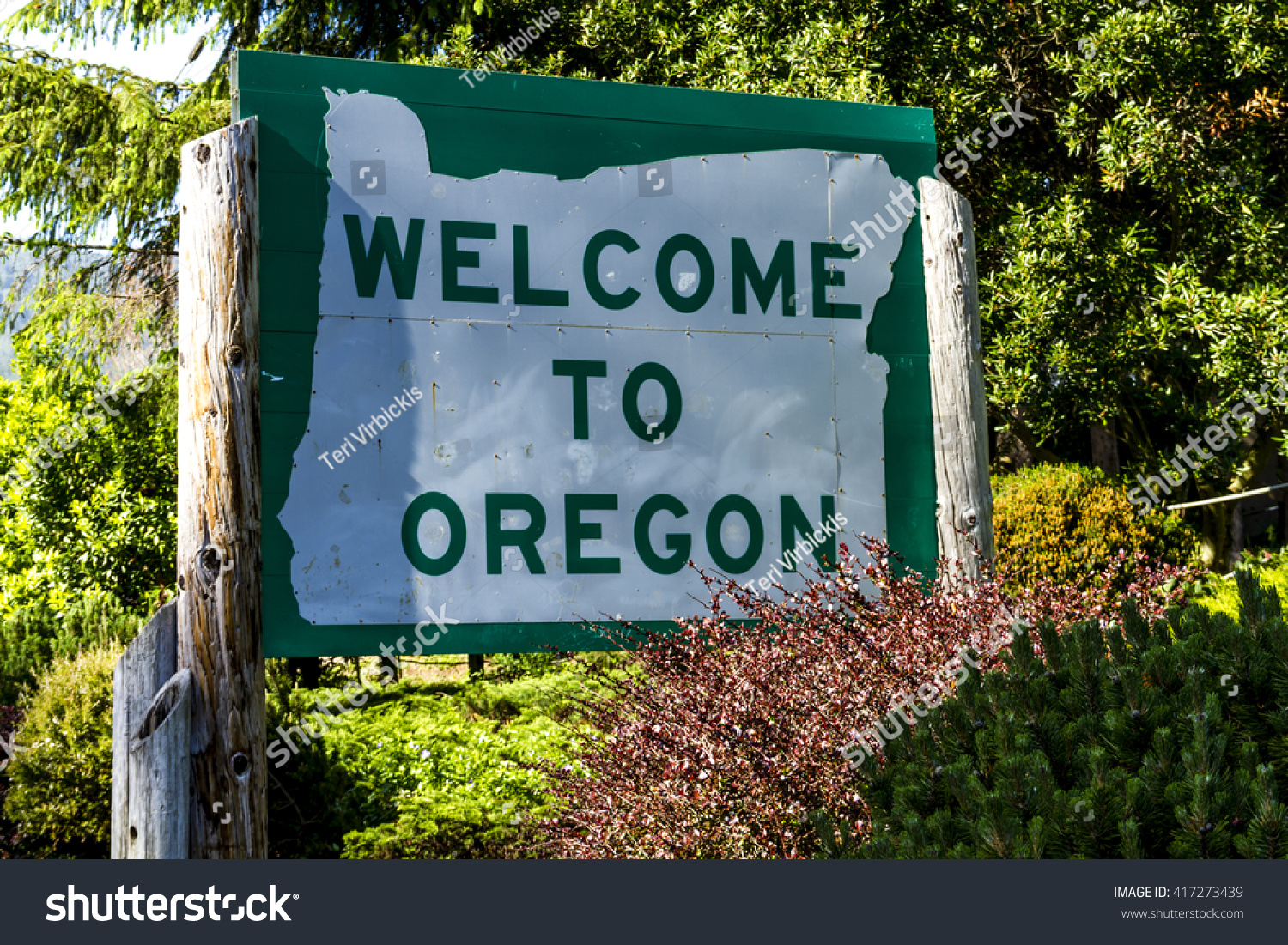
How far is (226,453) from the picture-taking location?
3.29 m

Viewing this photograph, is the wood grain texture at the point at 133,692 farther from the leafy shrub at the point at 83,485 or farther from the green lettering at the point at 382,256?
the leafy shrub at the point at 83,485

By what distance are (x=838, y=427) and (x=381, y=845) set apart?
3357 mm

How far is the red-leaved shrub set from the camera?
338 cm

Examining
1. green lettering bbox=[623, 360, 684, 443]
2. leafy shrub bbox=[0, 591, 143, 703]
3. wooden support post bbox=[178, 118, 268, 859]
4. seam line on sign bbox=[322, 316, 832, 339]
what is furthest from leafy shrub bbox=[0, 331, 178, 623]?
green lettering bbox=[623, 360, 684, 443]

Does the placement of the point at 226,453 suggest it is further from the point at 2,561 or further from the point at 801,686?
the point at 2,561

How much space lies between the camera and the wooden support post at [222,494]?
322 centimetres

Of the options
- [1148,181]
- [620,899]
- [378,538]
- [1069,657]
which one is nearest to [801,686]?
[1069,657]

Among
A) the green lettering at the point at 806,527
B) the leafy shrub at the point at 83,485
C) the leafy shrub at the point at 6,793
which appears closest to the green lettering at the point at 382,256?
the green lettering at the point at 806,527

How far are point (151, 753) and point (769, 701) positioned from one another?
1.96 m

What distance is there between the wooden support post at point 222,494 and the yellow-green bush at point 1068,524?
680 centimetres

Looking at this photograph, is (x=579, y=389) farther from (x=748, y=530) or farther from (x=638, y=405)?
(x=748, y=530)

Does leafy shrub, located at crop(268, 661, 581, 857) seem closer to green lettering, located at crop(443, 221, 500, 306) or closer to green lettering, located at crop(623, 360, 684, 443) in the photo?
green lettering, located at crop(623, 360, 684, 443)

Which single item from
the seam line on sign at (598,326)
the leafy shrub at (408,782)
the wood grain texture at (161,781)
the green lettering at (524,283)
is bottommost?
the leafy shrub at (408,782)

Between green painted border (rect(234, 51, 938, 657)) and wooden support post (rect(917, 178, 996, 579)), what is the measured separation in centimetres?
6
